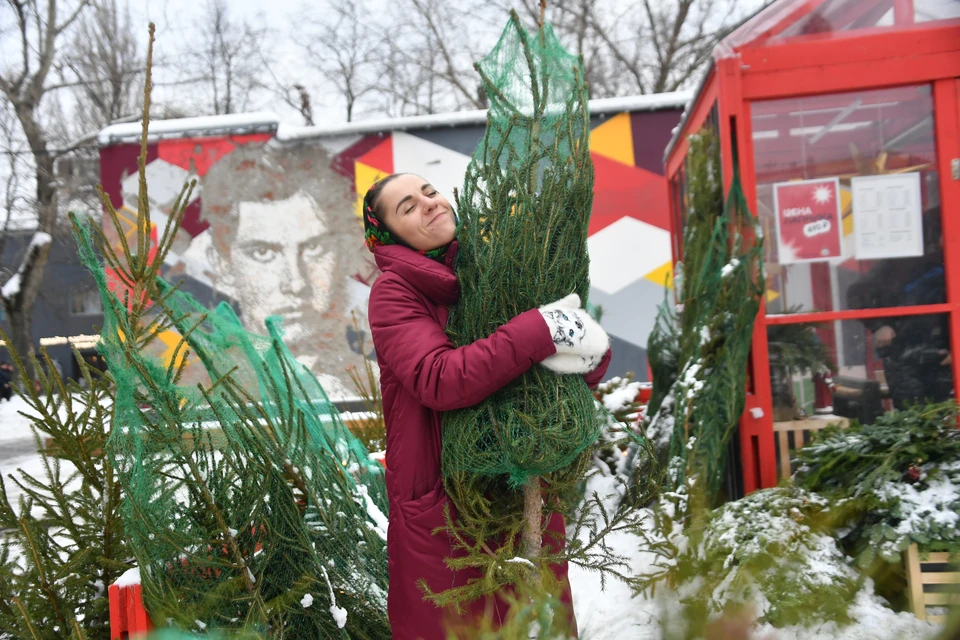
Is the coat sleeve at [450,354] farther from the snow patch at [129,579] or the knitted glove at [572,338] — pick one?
the snow patch at [129,579]

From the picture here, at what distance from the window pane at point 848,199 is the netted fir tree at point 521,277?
2.12m

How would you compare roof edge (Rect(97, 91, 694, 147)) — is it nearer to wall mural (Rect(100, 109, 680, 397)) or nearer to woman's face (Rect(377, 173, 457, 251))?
wall mural (Rect(100, 109, 680, 397))

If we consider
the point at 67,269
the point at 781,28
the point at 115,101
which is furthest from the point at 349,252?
the point at 67,269

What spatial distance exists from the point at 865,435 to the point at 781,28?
196cm

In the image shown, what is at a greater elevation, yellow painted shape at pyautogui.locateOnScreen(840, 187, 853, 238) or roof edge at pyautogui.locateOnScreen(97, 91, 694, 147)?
roof edge at pyautogui.locateOnScreen(97, 91, 694, 147)

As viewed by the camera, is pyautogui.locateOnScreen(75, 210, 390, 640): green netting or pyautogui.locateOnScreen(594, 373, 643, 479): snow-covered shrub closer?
pyautogui.locateOnScreen(75, 210, 390, 640): green netting

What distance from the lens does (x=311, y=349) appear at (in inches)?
328

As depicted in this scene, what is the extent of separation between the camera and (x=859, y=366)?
3.09 metres

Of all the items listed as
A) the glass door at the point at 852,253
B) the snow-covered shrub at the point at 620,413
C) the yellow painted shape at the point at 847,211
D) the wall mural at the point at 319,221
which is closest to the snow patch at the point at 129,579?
the snow-covered shrub at the point at 620,413

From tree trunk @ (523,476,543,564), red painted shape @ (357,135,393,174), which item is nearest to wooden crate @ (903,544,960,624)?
tree trunk @ (523,476,543,564)

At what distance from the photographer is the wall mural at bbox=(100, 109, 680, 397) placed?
802cm

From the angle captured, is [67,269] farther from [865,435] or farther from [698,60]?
[865,435]

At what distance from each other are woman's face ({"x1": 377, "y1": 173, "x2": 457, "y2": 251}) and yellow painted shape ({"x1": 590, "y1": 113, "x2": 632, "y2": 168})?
6.83 meters

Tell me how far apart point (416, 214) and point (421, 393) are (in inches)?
17.1
